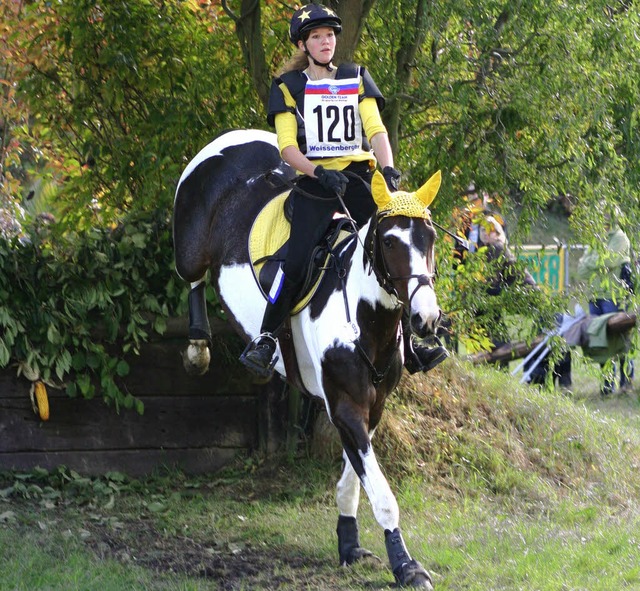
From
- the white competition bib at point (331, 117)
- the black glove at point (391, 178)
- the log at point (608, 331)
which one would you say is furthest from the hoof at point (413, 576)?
the log at point (608, 331)

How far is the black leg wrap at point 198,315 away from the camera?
7.17m

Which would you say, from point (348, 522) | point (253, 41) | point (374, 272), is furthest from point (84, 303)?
point (374, 272)

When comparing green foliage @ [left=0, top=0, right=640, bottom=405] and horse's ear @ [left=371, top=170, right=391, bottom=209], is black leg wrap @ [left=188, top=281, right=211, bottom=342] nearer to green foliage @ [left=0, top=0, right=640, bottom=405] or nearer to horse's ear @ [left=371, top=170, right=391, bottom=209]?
green foliage @ [left=0, top=0, right=640, bottom=405]

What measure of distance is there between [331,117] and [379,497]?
2.12 m

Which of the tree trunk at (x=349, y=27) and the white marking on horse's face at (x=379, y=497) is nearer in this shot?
the white marking on horse's face at (x=379, y=497)

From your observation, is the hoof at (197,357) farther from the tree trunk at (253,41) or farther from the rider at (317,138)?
the tree trunk at (253,41)

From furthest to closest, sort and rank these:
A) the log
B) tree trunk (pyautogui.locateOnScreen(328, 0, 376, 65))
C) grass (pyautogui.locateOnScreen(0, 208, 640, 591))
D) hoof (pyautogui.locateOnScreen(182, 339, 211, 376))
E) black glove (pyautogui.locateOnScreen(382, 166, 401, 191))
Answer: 1. the log
2. hoof (pyautogui.locateOnScreen(182, 339, 211, 376))
3. tree trunk (pyautogui.locateOnScreen(328, 0, 376, 65))
4. grass (pyautogui.locateOnScreen(0, 208, 640, 591))
5. black glove (pyautogui.locateOnScreen(382, 166, 401, 191))

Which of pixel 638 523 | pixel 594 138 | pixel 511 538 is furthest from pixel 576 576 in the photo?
pixel 594 138

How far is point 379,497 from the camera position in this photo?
5391 mm

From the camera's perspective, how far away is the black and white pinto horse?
519cm

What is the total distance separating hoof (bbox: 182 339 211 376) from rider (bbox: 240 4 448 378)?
4.17 ft

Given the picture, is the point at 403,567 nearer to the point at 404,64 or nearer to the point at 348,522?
Answer: the point at 348,522

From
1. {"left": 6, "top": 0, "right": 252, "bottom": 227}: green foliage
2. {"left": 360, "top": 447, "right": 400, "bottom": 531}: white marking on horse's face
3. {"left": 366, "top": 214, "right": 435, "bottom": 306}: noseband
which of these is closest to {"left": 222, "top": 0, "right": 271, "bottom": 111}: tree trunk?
{"left": 6, "top": 0, "right": 252, "bottom": 227}: green foliage

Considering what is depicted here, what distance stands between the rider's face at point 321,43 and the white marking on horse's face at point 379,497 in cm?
220
